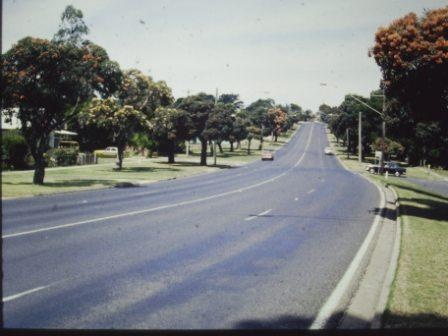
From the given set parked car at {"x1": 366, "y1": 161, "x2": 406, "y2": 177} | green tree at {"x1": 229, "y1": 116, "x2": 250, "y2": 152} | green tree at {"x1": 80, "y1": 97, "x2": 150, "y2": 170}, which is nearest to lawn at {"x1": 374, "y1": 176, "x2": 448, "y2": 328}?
green tree at {"x1": 80, "y1": 97, "x2": 150, "y2": 170}

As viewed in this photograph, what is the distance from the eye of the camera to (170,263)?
9.16m

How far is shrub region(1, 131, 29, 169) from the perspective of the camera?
29220mm

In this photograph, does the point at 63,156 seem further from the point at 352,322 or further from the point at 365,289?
the point at 352,322

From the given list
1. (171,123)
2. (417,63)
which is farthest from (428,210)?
(171,123)

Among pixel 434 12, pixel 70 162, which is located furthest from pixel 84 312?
pixel 70 162

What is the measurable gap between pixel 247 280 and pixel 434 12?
39.7 feet

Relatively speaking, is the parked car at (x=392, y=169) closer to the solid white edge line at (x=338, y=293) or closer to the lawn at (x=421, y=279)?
the lawn at (x=421, y=279)

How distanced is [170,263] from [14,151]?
2636 centimetres

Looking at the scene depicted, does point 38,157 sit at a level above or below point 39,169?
above

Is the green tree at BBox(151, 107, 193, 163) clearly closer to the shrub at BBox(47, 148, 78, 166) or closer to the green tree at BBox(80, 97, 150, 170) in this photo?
the green tree at BBox(80, 97, 150, 170)

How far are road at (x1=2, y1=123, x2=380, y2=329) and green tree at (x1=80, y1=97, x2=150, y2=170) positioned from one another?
2086 centimetres

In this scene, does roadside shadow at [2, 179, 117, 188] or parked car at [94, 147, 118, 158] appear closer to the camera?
roadside shadow at [2, 179, 117, 188]

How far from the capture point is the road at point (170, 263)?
6.24 meters

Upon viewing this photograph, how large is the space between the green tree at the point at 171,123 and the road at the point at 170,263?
32.5 meters
